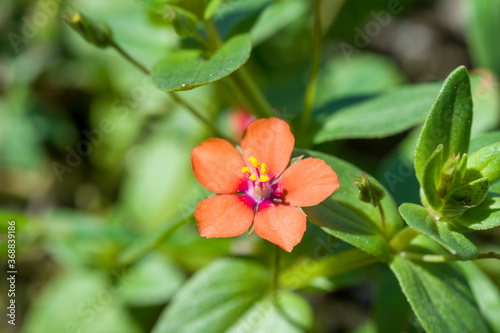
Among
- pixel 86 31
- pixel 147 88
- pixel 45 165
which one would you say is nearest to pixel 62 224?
pixel 45 165

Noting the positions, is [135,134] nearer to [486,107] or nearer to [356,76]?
[356,76]

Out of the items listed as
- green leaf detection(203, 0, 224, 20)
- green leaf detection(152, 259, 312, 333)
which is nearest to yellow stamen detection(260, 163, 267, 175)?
green leaf detection(203, 0, 224, 20)

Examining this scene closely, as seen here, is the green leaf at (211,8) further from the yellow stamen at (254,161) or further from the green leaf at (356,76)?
the green leaf at (356,76)

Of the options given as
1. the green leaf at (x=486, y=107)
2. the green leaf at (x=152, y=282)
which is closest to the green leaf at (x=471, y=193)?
the green leaf at (x=486, y=107)

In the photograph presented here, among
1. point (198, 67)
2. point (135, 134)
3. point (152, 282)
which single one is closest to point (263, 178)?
point (198, 67)

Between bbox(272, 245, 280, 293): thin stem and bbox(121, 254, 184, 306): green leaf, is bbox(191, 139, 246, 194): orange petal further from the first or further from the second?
bbox(121, 254, 184, 306): green leaf
